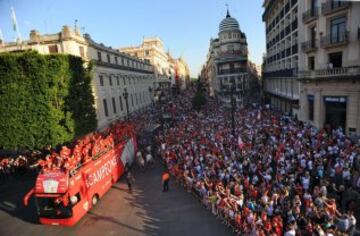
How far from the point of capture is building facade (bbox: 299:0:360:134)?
760 inches

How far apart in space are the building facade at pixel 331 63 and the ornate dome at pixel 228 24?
32139 millimetres

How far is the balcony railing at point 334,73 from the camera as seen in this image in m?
18.7

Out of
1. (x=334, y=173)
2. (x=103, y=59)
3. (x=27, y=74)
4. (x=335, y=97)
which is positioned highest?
(x=103, y=59)

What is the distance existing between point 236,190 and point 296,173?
3369 mm

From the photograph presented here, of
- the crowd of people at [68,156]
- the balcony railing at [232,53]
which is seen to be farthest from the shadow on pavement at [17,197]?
the balcony railing at [232,53]

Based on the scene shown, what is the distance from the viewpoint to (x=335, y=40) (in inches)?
835

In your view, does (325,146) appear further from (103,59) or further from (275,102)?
(103,59)

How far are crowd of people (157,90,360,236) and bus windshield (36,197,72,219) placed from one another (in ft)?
23.1

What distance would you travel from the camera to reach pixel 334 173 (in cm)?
1253

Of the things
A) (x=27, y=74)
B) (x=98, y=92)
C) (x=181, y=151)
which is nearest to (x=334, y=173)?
(x=181, y=151)

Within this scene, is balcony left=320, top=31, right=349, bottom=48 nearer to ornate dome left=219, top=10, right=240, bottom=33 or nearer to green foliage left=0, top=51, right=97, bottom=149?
green foliage left=0, top=51, right=97, bottom=149

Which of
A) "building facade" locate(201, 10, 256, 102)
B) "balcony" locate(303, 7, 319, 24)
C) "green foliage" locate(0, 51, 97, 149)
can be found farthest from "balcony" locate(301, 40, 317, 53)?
"building facade" locate(201, 10, 256, 102)

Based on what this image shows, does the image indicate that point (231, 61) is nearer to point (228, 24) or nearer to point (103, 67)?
point (228, 24)

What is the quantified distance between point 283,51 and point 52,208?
34.9 m
